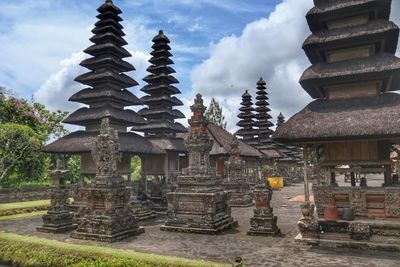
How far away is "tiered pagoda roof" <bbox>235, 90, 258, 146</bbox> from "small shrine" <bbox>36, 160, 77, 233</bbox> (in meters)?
32.7

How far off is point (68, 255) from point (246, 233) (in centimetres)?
793

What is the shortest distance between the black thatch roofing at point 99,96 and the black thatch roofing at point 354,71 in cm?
1596

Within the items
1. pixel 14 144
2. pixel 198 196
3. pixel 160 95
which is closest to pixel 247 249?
pixel 198 196

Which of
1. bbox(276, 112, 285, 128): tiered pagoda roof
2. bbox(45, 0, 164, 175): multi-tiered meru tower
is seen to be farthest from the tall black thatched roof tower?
bbox(45, 0, 164, 175): multi-tiered meru tower

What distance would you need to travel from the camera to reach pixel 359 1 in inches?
580

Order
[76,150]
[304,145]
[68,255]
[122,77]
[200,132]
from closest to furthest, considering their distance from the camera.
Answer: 1. [68,255]
2. [304,145]
3. [200,132]
4. [76,150]
5. [122,77]

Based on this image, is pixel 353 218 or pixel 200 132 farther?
pixel 200 132

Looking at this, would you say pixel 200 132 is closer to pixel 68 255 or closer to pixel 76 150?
pixel 68 255

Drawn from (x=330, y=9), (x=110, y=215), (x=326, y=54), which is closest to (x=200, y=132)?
(x=110, y=215)

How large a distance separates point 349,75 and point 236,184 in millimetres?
15251

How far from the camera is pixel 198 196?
53.8 ft

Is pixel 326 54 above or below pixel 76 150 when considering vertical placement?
above

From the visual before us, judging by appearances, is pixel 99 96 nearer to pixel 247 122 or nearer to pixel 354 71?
pixel 354 71

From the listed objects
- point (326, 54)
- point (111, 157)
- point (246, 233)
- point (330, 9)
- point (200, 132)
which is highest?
point (330, 9)
